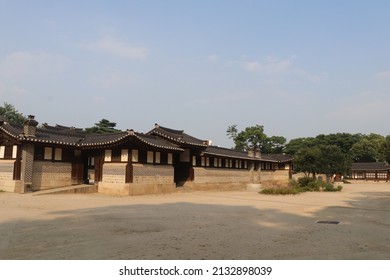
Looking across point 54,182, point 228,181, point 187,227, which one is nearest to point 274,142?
point 228,181

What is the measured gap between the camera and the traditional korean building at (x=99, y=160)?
79.1ft

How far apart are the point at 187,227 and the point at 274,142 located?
69.6 metres

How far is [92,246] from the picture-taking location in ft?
27.5

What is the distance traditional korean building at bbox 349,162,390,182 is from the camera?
69456mm

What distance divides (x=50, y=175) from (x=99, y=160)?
12.8 ft

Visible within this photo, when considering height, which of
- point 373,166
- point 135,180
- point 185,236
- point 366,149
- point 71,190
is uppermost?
point 366,149

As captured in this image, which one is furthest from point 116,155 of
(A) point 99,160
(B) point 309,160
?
(B) point 309,160

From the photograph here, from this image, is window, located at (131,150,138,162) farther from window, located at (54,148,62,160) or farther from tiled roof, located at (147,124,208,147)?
tiled roof, located at (147,124,208,147)

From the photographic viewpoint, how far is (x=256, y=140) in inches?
2963

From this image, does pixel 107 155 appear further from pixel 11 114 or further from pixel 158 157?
pixel 11 114

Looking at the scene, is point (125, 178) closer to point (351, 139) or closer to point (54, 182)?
point (54, 182)

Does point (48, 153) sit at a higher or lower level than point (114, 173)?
higher

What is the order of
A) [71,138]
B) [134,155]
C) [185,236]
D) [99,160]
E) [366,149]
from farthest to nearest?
1. [366,149]
2. [71,138]
3. [99,160]
4. [134,155]
5. [185,236]

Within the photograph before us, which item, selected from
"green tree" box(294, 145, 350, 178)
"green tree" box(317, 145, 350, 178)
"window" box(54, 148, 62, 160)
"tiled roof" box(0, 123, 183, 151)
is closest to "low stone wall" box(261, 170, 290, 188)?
"green tree" box(294, 145, 350, 178)
